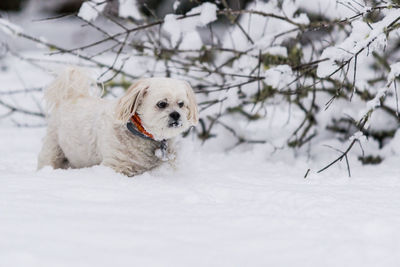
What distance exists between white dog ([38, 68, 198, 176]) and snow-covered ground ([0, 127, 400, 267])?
16cm

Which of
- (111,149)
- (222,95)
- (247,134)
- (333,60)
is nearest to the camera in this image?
(333,60)

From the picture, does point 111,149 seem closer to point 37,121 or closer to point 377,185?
point 377,185

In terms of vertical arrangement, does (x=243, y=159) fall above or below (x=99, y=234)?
below

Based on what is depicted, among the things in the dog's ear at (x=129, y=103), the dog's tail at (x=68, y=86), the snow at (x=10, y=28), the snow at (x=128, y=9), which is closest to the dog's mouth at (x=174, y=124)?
the dog's ear at (x=129, y=103)

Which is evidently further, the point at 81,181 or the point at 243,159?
the point at 243,159

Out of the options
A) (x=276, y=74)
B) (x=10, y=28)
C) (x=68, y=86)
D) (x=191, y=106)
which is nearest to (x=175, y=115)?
(x=191, y=106)

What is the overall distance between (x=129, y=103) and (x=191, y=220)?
1.29m

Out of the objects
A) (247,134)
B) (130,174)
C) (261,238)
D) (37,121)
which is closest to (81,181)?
(130,174)

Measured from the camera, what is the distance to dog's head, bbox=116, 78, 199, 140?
3.60 m

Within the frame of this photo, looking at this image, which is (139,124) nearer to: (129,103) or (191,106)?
(129,103)

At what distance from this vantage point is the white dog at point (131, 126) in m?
3.63

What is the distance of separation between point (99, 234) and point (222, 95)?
2681 millimetres

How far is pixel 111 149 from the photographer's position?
373 cm

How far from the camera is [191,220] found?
8.25 feet
